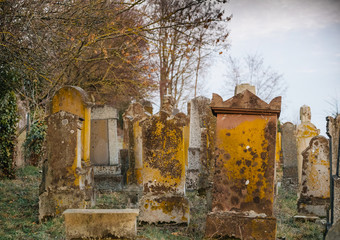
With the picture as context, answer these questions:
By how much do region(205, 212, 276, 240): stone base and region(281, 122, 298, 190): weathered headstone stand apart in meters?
7.61

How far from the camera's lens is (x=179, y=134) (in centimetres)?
637

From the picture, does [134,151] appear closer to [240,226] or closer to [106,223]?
[106,223]

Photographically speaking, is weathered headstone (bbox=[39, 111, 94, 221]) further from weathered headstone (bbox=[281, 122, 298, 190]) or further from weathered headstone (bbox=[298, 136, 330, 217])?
weathered headstone (bbox=[281, 122, 298, 190])

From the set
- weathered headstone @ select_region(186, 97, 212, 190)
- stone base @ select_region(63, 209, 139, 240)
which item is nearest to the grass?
stone base @ select_region(63, 209, 139, 240)

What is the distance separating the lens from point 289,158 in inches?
481

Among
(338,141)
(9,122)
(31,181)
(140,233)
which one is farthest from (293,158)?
(9,122)

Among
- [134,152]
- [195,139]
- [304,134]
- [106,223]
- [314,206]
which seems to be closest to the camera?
[106,223]

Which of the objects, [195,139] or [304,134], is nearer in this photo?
[304,134]

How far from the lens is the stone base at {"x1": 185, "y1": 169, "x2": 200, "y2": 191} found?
35.1ft

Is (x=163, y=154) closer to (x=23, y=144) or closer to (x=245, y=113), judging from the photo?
(x=245, y=113)

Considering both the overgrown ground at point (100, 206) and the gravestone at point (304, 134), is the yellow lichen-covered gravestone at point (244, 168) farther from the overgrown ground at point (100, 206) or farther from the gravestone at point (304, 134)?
the gravestone at point (304, 134)

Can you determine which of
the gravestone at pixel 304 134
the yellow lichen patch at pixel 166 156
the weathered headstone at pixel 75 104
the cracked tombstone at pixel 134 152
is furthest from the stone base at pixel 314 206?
the weathered headstone at pixel 75 104

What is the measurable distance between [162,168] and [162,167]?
0.02 m

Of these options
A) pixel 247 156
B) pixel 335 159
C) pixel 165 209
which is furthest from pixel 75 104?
pixel 335 159
